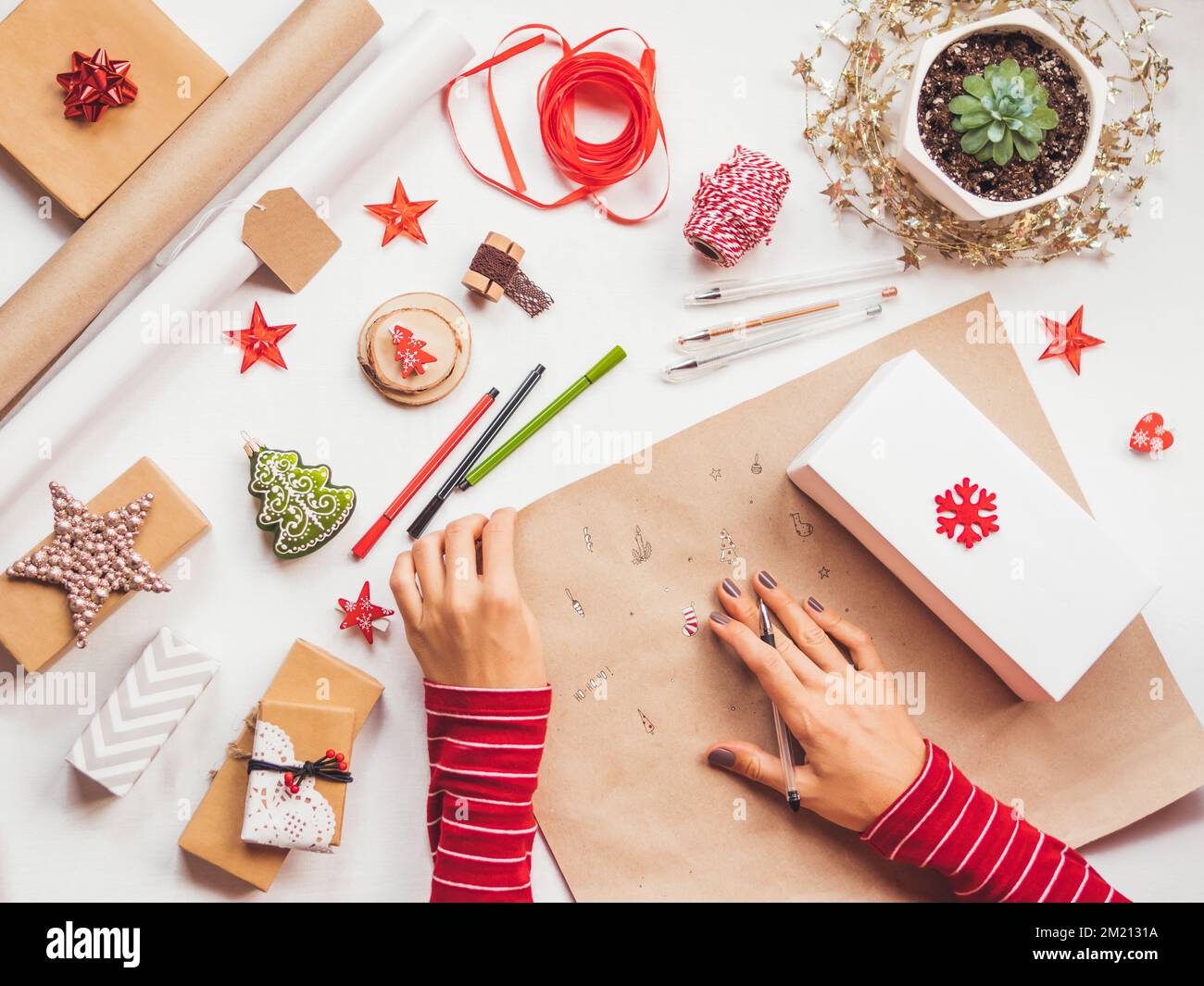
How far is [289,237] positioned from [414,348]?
0.72ft

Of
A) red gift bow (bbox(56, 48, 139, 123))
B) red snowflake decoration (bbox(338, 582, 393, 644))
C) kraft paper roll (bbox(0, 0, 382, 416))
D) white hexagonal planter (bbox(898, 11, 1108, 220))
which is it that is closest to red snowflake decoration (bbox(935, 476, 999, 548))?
white hexagonal planter (bbox(898, 11, 1108, 220))

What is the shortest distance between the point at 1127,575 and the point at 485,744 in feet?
2.80

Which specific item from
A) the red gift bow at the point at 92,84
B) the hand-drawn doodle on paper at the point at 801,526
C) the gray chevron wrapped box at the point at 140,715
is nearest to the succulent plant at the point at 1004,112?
the hand-drawn doodle on paper at the point at 801,526

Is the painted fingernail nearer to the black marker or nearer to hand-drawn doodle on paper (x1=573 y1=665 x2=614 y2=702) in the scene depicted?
hand-drawn doodle on paper (x1=573 y1=665 x2=614 y2=702)

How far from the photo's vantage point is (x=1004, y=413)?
3.99ft

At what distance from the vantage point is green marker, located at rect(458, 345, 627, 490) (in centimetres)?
116

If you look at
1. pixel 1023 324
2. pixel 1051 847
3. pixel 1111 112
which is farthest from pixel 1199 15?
pixel 1051 847

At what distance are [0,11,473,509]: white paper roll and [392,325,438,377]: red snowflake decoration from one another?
0.68 ft

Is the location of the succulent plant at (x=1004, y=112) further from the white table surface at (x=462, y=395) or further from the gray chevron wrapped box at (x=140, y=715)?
the gray chevron wrapped box at (x=140, y=715)

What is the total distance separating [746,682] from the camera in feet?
3.89

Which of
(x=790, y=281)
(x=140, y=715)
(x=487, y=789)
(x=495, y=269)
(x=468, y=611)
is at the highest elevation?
(x=790, y=281)

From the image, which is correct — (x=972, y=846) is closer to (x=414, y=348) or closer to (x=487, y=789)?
(x=487, y=789)

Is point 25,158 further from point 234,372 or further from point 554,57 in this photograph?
point 554,57

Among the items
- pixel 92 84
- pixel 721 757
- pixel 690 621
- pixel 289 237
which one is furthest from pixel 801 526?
pixel 92 84
